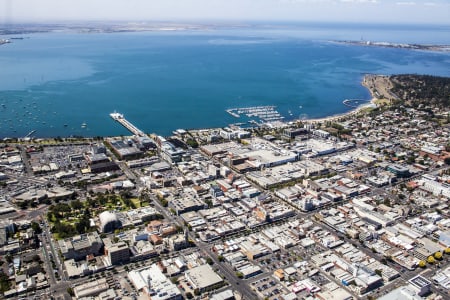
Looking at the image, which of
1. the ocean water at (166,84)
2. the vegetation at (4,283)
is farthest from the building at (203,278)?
the ocean water at (166,84)

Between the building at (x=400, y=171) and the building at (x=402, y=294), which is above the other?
the building at (x=400, y=171)

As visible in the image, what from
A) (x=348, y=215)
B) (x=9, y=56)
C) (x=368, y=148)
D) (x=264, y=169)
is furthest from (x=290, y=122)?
(x=9, y=56)

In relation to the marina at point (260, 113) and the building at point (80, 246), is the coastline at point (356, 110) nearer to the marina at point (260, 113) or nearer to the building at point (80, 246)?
the marina at point (260, 113)

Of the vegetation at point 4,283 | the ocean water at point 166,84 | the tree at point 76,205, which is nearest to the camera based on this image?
the vegetation at point 4,283

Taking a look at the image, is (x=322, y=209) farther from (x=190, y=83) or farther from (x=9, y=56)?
(x=9, y=56)

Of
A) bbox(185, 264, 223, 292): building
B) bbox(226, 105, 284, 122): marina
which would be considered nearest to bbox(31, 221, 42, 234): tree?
bbox(185, 264, 223, 292): building

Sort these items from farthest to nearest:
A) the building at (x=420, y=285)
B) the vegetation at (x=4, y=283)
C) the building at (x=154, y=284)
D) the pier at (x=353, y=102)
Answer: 1. the pier at (x=353, y=102)
2. the building at (x=420, y=285)
3. the vegetation at (x=4, y=283)
4. the building at (x=154, y=284)
